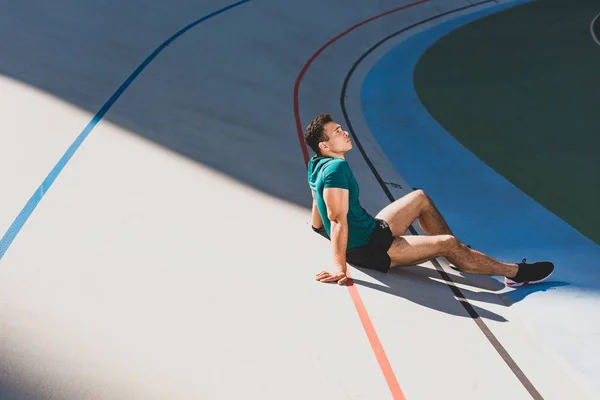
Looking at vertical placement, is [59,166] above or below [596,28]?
below

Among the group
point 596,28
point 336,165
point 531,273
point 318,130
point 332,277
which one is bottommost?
point 531,273

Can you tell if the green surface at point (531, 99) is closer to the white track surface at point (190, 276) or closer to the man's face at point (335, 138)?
the white track surface at point (190, 276)

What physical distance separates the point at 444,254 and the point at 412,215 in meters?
0.39

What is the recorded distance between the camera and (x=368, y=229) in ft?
16.5

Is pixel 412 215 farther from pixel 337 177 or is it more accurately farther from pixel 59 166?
pixel 59 166

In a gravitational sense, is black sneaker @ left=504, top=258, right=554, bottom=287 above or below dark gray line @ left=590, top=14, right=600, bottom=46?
below

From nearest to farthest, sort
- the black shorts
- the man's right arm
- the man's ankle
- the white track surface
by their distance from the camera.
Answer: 1. the white track surface
2. the man's right arm
3. the black shorts
4. the man's ankle

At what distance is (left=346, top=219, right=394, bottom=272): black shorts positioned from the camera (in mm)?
5066

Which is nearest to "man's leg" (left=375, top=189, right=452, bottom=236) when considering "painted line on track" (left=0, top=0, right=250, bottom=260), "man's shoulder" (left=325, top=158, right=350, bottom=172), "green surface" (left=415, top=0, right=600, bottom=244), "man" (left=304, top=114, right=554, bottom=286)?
"man" (left=304, top=114, right=554, bottom=286)

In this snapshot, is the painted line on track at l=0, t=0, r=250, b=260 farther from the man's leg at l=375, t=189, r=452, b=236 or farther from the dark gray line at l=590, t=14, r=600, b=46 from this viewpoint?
the dark gray line at l=590, t=14, r=600, b=46

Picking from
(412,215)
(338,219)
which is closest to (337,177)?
(338,219)

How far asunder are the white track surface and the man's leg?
33cm

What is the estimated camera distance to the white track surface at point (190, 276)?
392 centimetres

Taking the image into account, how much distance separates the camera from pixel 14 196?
5359 mm
